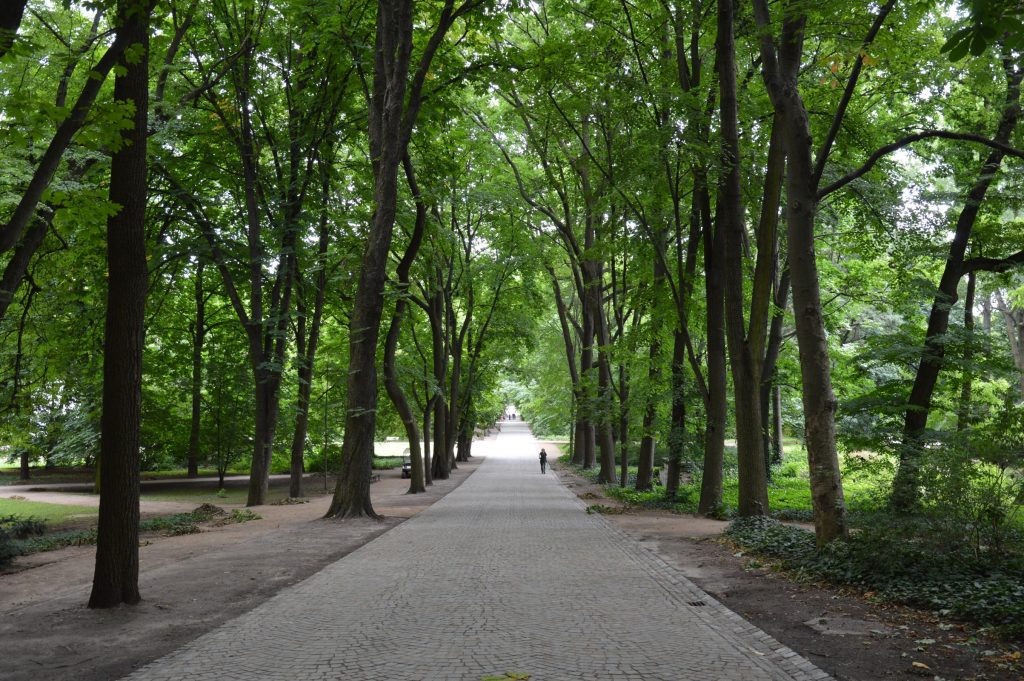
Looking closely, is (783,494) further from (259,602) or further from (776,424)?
(259,602)

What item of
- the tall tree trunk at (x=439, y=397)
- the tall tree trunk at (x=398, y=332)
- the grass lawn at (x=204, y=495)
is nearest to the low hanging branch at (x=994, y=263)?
the tall tree trunk at (x=398, y=332)

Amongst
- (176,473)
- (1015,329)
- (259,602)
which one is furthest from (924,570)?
(176,473)

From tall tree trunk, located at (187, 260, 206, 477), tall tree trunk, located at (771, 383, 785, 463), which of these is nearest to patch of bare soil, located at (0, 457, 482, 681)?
tall tree trunk, located at (187, 260, 206, 477)

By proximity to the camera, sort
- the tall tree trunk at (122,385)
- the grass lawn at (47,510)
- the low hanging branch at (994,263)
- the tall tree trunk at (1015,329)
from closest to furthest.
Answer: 1. the tall tree trunk at (122,385)
2. the low hanging branch at (994,263)
3. the grass lawn at (47,510)
4. the tall tree trunk at (1015,329)

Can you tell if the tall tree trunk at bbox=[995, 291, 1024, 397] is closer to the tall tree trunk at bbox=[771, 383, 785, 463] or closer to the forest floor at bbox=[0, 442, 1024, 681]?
the tall tree trunk at bbox=[771, 383, 785, 463]

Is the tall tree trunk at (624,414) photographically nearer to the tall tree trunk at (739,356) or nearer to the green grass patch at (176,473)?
the tall tree trunk at (739,356)

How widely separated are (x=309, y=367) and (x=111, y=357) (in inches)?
607

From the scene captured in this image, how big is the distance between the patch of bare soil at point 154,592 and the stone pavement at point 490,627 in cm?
39

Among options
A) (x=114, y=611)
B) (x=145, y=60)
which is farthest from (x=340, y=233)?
(x=114, y=611)

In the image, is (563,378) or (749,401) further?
(563,378)

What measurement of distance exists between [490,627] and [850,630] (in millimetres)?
3149

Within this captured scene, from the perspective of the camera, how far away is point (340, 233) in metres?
20.5

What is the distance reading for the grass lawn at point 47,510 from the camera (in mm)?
18578

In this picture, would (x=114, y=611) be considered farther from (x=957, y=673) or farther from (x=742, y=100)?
(x=742, y=100)
